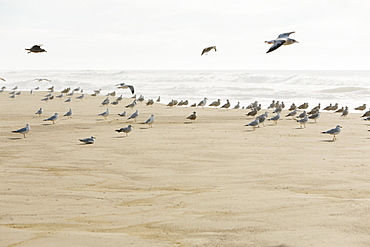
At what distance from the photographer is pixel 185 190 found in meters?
9.51

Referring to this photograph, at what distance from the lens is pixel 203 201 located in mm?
8633

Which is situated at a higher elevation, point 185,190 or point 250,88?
point 250,88

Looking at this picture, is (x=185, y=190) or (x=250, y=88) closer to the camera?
(x=185, y=190)

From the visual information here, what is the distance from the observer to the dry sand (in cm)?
679

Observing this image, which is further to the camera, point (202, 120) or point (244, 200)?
point (202, 120)

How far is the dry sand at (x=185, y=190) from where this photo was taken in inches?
267

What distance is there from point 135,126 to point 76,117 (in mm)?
4852

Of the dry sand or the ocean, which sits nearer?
the dry sand

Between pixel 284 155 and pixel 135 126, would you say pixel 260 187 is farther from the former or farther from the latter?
pixel 135 126

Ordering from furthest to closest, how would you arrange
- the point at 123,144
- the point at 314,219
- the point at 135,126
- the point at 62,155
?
1. the point at 135,126
2. the point at 123,144
3. the point at 62,155
4. the point at 314,219

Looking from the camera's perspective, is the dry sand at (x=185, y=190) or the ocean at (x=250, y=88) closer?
the dry sand at (x=185, y=190)

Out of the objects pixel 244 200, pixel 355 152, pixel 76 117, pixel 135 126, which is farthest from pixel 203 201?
pixel 76 117

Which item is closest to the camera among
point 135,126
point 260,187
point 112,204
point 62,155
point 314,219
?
point 314,219

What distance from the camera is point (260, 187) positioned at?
380 inches
